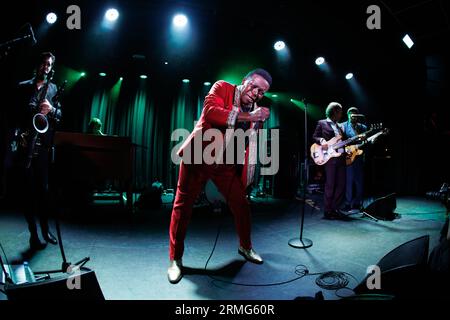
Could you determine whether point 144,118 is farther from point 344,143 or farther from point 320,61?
point 344,143

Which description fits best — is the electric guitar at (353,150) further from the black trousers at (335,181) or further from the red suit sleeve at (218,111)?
the red suit sleeve at (218,111)

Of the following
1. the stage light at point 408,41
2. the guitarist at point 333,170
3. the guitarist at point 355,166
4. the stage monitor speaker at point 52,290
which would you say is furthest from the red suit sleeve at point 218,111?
the stage light at point 408,41

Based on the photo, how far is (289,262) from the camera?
8.93ft

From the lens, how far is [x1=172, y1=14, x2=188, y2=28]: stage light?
6160 mm

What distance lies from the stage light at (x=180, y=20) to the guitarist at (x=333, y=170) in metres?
4.14

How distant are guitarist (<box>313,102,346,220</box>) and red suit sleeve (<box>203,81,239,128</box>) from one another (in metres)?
3.17

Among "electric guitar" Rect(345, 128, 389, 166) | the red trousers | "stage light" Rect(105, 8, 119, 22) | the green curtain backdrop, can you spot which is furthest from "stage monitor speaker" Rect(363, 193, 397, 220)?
"stage light" Rect(105, 8, 119, 22)

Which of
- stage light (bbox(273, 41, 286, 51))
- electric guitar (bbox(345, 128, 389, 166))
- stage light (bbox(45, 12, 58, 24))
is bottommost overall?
electric guitar (bbox(345, 128, 389, 166))

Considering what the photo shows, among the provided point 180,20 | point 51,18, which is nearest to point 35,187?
point 51,18

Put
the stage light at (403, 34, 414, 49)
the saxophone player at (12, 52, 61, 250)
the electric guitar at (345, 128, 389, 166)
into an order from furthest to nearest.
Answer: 1. the stage light at (403, 34, 414, 49)
2. the electric guitar at (345, 128, 389, 166)
3. the saxophone player at (12, 52, 61, 250)

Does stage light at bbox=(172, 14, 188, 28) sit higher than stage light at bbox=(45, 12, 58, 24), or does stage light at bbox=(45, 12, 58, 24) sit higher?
stage light at bbox=(172, 14, 188, 28)

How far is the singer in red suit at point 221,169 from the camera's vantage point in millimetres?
2336

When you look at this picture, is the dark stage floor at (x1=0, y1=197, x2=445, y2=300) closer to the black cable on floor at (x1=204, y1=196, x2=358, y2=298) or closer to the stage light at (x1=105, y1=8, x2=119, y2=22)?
the black cable on floor at (x1=204, y1=196, x2=358, y2=298)
